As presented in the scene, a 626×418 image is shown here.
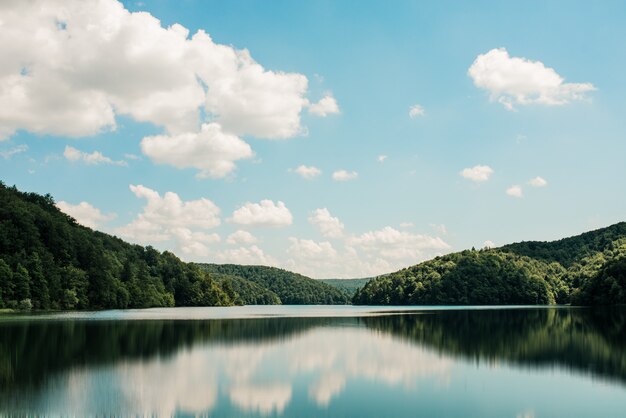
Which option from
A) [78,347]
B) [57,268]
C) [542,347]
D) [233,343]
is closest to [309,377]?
[233,343]

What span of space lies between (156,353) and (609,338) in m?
32.3

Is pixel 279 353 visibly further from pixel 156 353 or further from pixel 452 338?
pixel 452 338

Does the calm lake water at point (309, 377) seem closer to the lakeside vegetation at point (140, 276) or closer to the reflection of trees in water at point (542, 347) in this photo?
the reflection of trees in water at point (542, 347)

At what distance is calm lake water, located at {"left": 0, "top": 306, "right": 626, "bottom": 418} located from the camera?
59.6 ft

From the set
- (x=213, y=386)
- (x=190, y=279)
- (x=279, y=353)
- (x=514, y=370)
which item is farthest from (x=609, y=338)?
(x=190, y=279)

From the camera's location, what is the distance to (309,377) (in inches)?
974

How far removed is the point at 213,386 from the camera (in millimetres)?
22141

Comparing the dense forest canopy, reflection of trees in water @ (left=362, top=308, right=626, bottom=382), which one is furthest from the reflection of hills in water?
the dense forest canopy

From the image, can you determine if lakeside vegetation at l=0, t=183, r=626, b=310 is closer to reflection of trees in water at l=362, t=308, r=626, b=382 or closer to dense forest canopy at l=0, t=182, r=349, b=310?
dense forest canopy at l=0, t=182, r=349, b=310

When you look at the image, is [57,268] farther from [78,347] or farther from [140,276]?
[78,347]

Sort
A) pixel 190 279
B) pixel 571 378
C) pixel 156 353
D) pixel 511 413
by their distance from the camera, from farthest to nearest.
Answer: pixel 190 279 → pixel 156 353 → pixel 571 378 → pixel 511 413

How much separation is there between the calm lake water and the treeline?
57.4 metres

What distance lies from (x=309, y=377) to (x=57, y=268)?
289 feet

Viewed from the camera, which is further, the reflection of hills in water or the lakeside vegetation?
the lakeside vegetation
